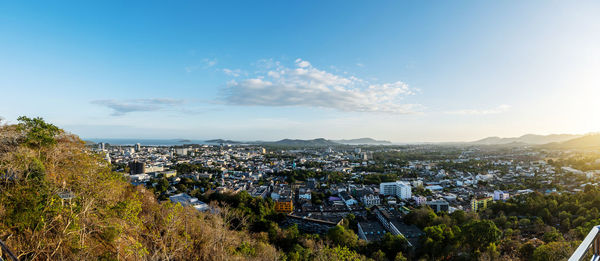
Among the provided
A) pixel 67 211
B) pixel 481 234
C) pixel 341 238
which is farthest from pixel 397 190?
pixel 67 211

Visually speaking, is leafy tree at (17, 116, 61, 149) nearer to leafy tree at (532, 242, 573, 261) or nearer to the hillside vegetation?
the hillside vegetation

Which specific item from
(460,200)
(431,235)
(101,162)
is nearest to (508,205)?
(460,200)

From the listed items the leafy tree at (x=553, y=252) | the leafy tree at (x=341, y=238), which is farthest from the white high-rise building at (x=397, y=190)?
the leafy tree at (x=553, y=252)

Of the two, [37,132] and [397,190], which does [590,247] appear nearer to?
[37,132]

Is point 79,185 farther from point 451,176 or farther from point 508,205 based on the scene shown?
point 451,176

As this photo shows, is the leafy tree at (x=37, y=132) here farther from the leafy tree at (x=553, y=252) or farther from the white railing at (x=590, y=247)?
the leafy tree at (x=553, y=252)
